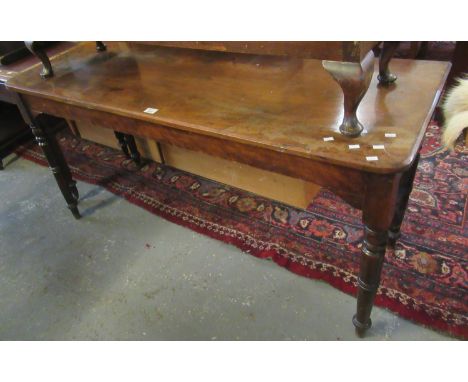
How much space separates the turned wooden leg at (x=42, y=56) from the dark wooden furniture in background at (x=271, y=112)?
0.15 ft

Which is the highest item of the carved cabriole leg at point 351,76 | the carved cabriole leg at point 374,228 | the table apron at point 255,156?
the carved cabriole leg at point 351,76

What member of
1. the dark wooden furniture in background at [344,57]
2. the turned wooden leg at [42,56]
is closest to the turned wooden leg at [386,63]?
the dark wooden furniture in background at [344,57]

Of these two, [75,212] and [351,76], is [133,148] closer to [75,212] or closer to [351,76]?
[75,212]

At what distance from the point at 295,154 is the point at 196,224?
0.98m

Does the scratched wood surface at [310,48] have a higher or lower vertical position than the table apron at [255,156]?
higher

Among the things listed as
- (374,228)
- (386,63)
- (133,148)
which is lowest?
(133,148)

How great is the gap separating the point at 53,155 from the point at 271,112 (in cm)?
118

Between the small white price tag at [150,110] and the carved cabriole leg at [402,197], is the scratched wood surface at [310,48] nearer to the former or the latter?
the small white price tag at [150,110]

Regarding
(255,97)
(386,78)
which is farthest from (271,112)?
(386,78)

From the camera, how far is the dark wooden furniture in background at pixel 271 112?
90 centimetres

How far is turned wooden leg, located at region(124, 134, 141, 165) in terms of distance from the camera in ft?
7.18

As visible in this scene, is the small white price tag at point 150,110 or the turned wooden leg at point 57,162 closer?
the small white price tag at point 150,110

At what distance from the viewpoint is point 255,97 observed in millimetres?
1178
